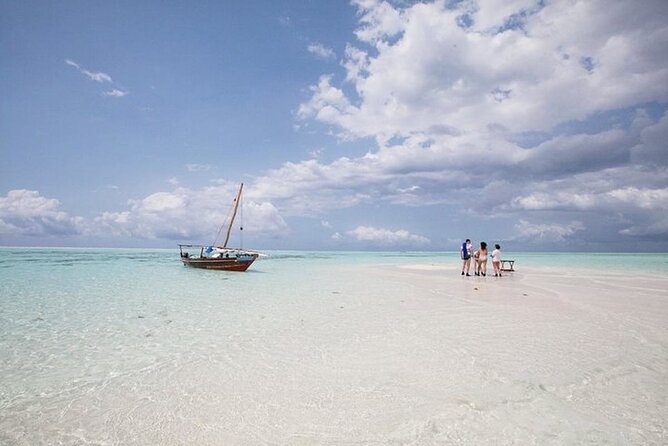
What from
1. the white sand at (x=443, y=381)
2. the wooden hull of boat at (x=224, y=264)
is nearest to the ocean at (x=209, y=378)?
the white sand at (x=443, y=381)

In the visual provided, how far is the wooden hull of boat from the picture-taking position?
3217 cm

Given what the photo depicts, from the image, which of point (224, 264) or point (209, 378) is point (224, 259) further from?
point (209, 378)

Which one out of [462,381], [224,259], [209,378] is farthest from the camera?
[224,259]

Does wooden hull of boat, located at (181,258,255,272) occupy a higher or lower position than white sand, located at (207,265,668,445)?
higher

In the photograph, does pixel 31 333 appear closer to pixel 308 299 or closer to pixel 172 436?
pixel 172 436

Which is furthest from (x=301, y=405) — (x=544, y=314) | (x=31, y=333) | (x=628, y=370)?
(x=544, y=314)

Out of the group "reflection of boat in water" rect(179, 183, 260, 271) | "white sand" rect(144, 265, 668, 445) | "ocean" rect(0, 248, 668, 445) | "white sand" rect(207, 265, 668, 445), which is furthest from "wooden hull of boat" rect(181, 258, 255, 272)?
"white sand" rect(207, 265, 668, 445)

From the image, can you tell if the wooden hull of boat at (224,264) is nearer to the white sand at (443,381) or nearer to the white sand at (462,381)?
the white sand at (443,381)

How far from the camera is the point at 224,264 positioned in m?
33.0

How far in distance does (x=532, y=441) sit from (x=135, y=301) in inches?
564

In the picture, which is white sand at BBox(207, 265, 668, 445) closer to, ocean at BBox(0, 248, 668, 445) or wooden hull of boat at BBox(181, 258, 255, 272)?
ocean at BBox(0, 248, 668, 445)

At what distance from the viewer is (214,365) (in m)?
6.46

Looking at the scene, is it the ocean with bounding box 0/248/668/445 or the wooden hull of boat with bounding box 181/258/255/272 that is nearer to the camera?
the ocean with bounding box 0/248/668/445

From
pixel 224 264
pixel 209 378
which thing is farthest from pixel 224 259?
pixel 209 378
